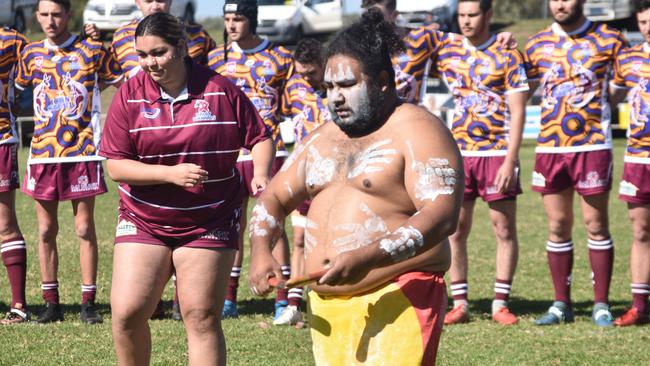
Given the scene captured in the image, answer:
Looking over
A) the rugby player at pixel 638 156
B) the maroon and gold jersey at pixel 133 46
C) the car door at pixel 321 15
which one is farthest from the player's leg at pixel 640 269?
the car door at pixel 321 15

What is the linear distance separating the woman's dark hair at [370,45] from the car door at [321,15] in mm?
23411

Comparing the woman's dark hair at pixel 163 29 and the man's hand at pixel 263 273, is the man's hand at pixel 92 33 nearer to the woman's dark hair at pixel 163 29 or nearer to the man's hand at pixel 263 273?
the woman's dark hair at pixel 163 29

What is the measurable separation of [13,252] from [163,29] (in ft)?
10.7

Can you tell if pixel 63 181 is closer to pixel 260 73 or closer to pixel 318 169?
pixel 260 73

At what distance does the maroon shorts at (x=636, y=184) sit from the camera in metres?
8.08

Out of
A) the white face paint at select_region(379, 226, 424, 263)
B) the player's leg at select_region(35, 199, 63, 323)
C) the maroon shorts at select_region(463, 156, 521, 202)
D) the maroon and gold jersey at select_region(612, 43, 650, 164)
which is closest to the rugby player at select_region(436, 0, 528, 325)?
the maroon shorts at select_region(463, 156, 521, 202)

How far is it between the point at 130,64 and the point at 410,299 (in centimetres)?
458

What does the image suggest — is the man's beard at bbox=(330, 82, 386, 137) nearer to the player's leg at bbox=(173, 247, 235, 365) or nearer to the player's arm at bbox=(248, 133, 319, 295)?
the player's arm at bbox=(248, 133, 319, 295)

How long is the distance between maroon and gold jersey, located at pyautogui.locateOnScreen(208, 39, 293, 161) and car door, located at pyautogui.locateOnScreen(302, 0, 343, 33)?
19393 mm

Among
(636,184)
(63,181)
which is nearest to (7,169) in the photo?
(63,181)

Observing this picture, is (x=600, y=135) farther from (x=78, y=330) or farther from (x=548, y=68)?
(x=78, y=330)

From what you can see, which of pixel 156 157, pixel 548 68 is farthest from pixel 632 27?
pixel 156 157

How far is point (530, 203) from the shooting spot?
16.0m

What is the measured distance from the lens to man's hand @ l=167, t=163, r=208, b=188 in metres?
5.33
